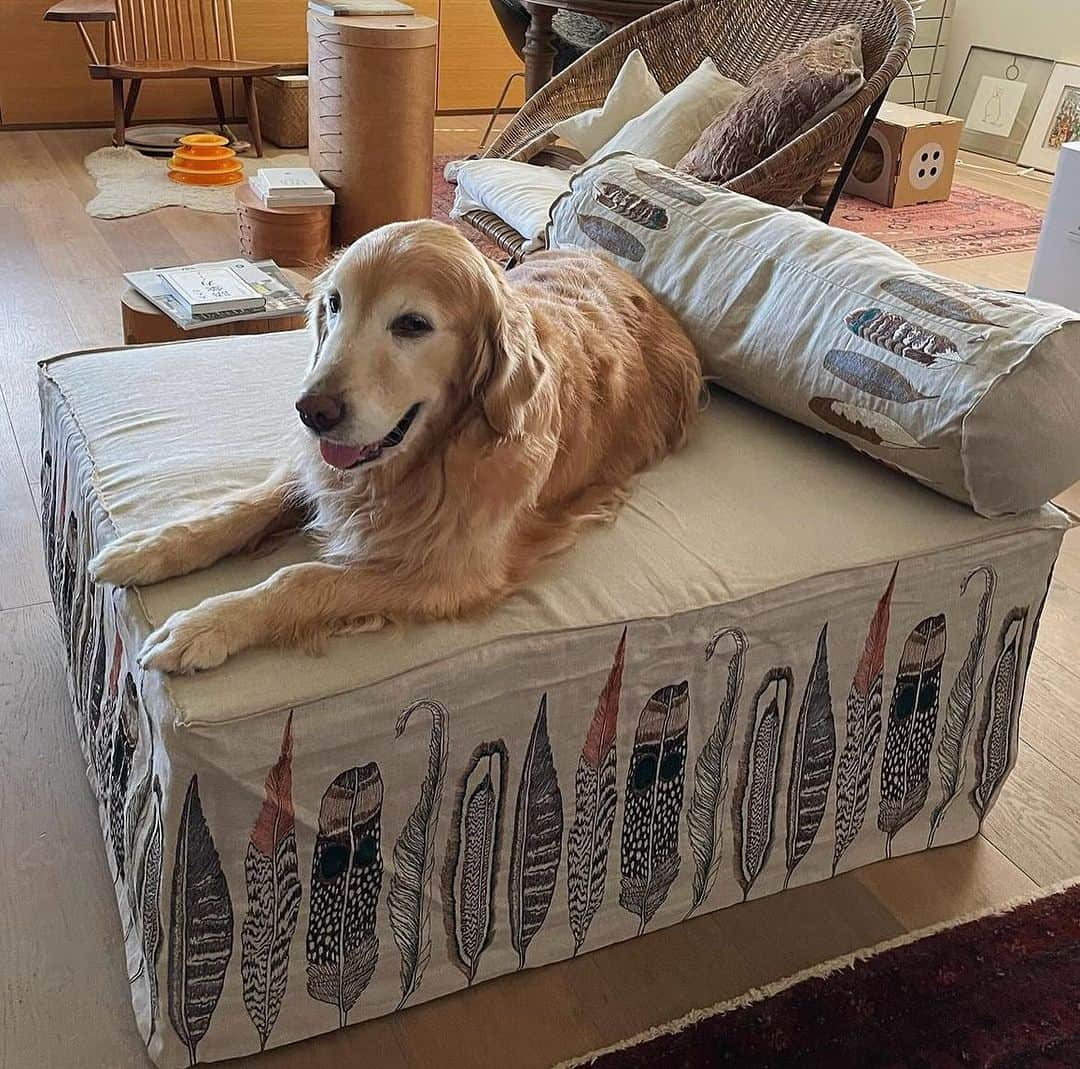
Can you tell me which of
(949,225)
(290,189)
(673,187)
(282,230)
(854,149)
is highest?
(673,187)

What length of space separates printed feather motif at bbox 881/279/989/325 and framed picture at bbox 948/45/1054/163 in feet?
16.1

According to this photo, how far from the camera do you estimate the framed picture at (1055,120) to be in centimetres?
578

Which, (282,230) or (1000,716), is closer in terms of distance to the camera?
(1000,716)

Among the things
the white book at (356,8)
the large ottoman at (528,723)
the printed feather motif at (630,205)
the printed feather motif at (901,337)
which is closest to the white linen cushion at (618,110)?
the white book at (356,8)

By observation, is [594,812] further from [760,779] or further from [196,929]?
[196,929]

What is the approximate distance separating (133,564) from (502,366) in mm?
475

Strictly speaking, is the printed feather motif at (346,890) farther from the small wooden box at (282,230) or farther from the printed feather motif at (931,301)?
the small wooden box at (282,230)

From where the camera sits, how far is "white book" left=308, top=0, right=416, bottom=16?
149 inches

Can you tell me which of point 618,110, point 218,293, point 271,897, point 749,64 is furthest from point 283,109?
point 271,897

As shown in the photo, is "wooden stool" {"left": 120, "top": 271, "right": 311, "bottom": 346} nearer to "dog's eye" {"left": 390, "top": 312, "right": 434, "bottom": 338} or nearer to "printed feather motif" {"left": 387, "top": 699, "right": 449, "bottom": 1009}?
"dog's eye" {"left": 390, "top": 312, "right": 434, "bottom": 338}

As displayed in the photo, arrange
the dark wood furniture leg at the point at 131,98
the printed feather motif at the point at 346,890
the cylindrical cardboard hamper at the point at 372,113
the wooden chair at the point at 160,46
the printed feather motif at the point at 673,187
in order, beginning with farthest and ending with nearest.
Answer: the dark wood furniture leg at the point at 131,98 → the wooden chair at the point at 160,46 → the cylindrical cardboard hamper at the point at 372,113 → the printed feather motif at the point at 673,187 → the printed feather motif at the point at 346,890

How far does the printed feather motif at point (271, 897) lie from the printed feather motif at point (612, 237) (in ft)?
3.38

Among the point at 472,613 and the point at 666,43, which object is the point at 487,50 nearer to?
the point at 666,43

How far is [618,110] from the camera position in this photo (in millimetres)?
3586
